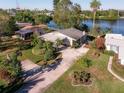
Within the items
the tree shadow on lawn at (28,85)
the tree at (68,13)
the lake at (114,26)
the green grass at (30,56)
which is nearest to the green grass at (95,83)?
the tree shadow on lawn at (28,85)

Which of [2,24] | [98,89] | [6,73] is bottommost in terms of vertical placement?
[98,89]

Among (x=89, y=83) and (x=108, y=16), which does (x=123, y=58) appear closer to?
(x=89, y=83)

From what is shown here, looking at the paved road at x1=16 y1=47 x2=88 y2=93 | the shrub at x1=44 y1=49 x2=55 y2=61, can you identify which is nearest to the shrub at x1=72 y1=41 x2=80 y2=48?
the paved road at x1=16 y1=47 x2=88 y2=93

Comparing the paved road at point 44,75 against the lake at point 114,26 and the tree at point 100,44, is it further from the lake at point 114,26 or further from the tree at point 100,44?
the lake at point 114,26

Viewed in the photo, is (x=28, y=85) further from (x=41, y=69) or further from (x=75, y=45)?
(x=75, y=45)

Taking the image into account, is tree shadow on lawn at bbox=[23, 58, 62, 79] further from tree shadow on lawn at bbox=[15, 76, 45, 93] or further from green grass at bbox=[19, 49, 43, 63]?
green grass at bbox=[19, 49, 43, 63]

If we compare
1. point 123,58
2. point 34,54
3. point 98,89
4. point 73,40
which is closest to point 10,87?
point 98,89
